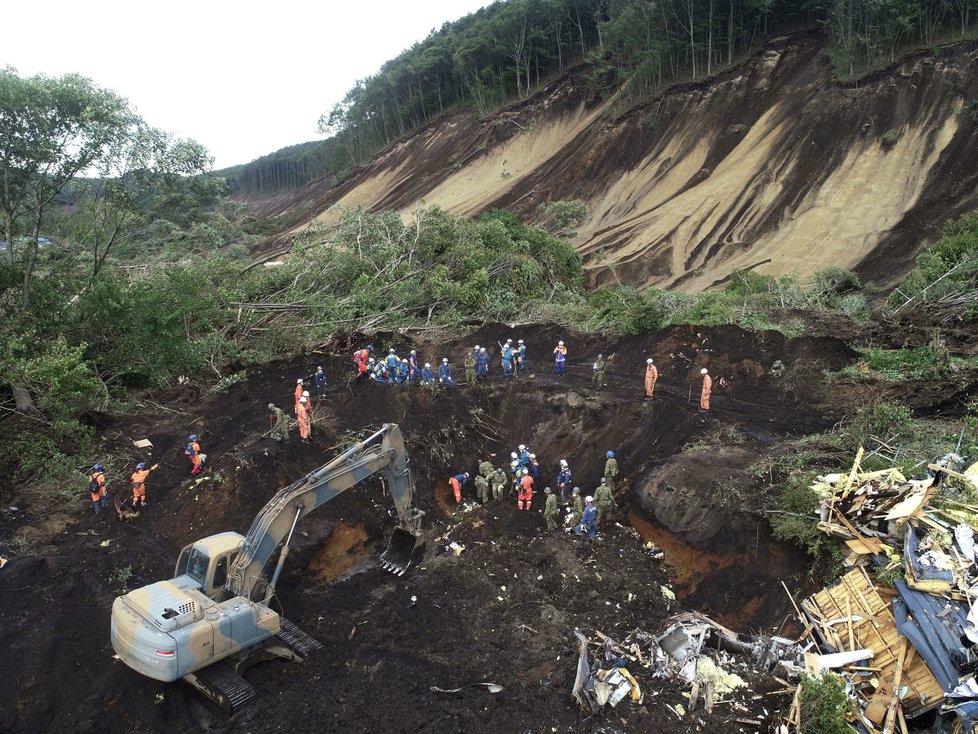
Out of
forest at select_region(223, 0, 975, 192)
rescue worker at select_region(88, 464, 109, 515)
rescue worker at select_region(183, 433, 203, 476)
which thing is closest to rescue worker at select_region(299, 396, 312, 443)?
rescue worker at select_region(183, 433, 203, 476)

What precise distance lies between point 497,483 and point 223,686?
679 centimetres

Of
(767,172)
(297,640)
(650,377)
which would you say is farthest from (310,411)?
(767,172)

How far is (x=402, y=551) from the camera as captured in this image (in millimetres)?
12281

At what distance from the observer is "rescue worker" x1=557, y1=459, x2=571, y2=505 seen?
44.1 ft

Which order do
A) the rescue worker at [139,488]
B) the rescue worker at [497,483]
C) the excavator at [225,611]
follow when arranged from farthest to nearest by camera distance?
1. the rescue worker at [497,483]
2. the rescue worker at [139,488]
3. the excavator at [225,611]

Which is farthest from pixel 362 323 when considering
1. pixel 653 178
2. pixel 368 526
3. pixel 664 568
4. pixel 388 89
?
pixel 388 89

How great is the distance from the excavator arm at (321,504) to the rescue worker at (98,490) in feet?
15.8

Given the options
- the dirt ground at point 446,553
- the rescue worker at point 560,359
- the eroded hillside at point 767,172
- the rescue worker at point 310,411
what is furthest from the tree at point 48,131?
the eroded hillside at point 767,172

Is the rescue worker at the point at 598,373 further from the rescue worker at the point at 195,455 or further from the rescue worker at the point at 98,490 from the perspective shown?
the rescue worker at the point at 98,490

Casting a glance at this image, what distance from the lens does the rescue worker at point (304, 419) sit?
14.4 metres

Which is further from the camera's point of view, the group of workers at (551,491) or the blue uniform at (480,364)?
the blue uniform at (480,364)

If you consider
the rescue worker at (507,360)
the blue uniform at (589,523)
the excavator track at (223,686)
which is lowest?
the blue uniform at (589,523)

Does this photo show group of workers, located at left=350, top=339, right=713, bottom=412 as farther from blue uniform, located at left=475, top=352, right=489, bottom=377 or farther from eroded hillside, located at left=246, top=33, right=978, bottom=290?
eroded hillside, located at left=246, top=33, right=978, bottom=290

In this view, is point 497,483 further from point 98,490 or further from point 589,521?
point 98,490
